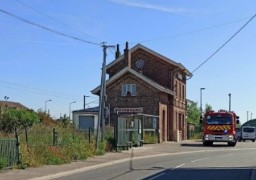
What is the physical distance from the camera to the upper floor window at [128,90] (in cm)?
5022

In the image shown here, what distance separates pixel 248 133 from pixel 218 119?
27.7 metres

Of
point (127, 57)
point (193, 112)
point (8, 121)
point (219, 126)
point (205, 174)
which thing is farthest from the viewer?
point (193, 112)

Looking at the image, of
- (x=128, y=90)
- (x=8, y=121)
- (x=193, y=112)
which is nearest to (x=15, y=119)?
(x=8, y=121)

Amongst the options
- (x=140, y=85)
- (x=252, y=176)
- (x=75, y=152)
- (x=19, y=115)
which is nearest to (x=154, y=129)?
(x=140, y=85)

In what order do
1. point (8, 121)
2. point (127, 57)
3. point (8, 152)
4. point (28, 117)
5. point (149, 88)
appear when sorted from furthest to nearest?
point (127, 57), point (149, 88), point (28, 117), point (8, 121), point (8, 152)

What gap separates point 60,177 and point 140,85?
3268cm

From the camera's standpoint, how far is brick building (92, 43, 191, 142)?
49.5 m

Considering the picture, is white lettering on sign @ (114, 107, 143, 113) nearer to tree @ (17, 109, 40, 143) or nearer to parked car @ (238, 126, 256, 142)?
tree @ (17, 109, 40, 143)

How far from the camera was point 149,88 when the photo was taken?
4947cm

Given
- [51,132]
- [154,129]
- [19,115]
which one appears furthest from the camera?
[154,129]

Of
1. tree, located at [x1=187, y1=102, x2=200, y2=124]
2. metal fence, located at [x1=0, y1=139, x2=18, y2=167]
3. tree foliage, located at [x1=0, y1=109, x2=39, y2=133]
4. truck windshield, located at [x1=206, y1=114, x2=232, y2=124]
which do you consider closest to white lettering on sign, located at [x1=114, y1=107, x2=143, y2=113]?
truck windshield, located at [x1=206, y1=114, x2=232, y2=124]

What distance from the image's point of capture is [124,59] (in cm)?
5288

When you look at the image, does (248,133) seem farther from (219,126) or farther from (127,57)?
(219,126)

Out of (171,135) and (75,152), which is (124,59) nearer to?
(171,135)
